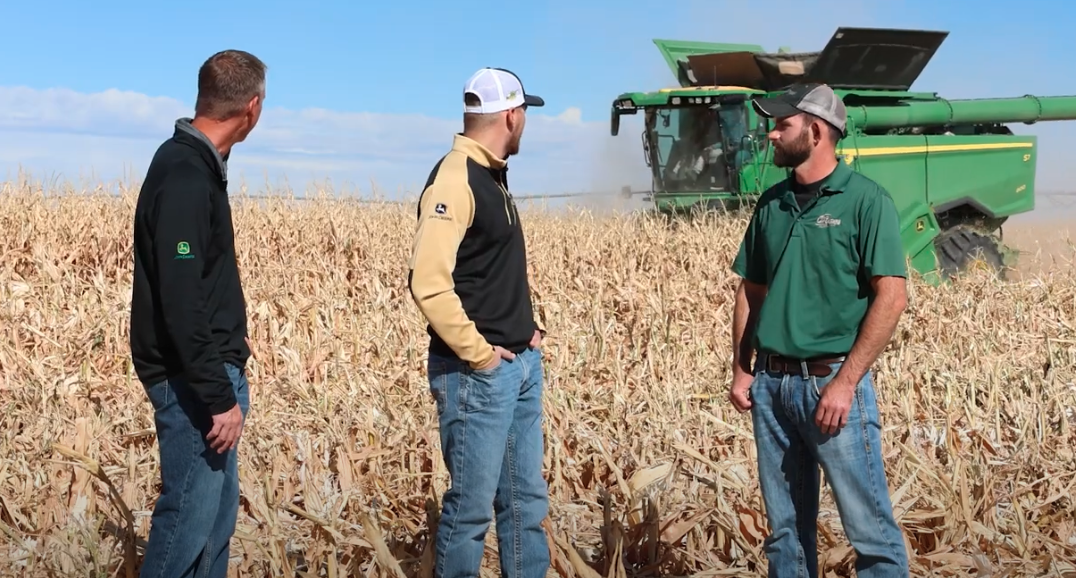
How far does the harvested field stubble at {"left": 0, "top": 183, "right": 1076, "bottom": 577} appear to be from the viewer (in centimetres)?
397

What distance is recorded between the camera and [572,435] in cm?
493

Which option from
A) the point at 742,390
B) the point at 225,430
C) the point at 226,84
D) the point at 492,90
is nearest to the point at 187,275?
the point at 225,430

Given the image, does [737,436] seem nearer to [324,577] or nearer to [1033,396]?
[1033,396]

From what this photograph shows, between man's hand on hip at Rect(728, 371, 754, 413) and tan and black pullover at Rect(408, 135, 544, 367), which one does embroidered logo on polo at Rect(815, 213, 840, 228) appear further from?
tan and black pullover at Rect(408, 135, 544, 367)

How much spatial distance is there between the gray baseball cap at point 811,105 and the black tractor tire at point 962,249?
34.8 feet

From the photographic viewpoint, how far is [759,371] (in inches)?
129

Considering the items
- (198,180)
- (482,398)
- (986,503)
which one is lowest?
(986,503)

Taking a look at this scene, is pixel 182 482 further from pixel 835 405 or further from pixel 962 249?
pixel 962 249

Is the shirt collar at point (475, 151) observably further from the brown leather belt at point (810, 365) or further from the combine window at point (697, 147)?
the combine window at point (697, 147)

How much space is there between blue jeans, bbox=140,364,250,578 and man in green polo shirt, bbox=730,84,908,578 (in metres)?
1.60

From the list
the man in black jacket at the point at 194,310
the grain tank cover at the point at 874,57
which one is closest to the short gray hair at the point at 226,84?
the man in black jacket at the point at 194,310

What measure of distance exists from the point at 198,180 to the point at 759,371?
1718mm

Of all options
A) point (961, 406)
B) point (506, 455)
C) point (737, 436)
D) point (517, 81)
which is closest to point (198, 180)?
point (517, 81)

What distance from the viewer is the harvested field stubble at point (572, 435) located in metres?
3.97
